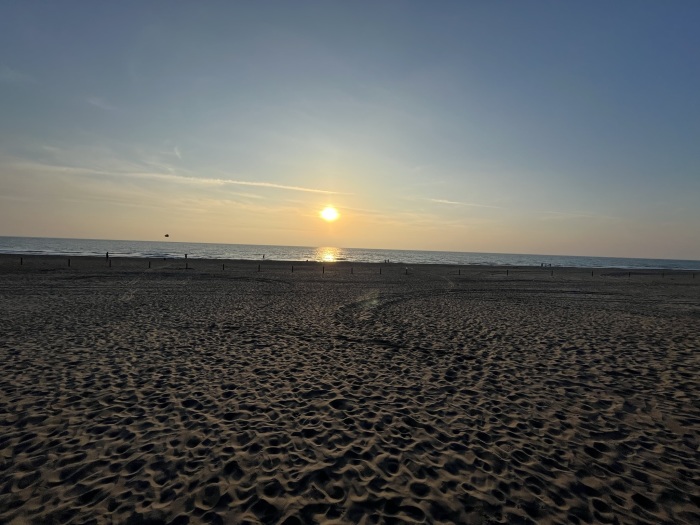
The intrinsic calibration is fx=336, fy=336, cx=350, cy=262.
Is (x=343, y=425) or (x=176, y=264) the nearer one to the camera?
(x=343, y=425)

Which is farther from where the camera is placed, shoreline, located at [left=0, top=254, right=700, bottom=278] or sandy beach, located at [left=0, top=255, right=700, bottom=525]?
shoreline, located at [left=0, top=254, right=700, bottom=278]

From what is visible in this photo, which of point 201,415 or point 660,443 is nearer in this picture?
point 660,443

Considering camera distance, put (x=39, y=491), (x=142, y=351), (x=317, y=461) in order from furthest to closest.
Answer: (x=142, y=351) < (x=317, y=461) < (x=39, y=491)

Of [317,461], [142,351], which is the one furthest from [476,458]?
[142,351]

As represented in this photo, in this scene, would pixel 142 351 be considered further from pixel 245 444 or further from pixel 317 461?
pixel 317 461

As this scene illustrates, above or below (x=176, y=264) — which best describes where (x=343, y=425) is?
below

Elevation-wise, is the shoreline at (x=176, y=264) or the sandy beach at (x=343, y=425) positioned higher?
the shoreline at (x=176, y=264)

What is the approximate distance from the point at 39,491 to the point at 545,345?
51.0 ft

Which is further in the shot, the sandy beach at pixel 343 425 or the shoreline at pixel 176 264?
the shoreline at pixel 176 264

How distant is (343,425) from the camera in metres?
7.36

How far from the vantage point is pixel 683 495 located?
5395 mm

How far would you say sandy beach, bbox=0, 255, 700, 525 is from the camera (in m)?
5.12

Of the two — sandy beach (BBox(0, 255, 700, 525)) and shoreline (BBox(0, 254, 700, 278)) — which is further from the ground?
shoreline (BBox(0, 254, 700, 278))

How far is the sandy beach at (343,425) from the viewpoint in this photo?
512 centimetres
